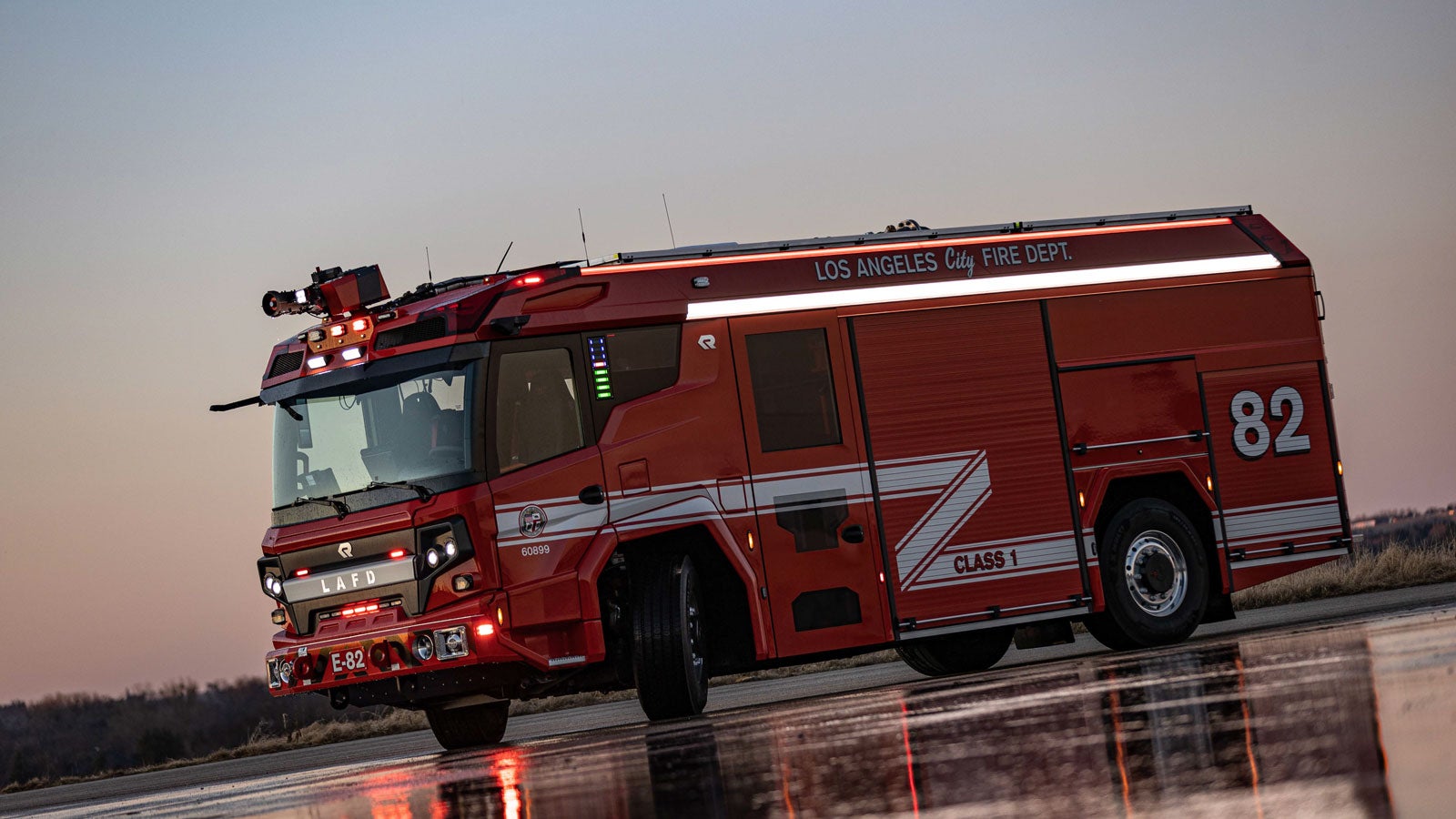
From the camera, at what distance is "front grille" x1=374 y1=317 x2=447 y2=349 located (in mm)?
11992

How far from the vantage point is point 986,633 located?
1488 centimetres

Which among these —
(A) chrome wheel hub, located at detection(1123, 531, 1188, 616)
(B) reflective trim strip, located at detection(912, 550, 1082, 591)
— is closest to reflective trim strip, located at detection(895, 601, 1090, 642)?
(B) reflective trim strip, located at detection(912, 550, 1082, 591)

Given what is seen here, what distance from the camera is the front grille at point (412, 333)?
1199 centimetres

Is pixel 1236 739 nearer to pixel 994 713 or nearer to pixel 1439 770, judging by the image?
pixel 1439 770

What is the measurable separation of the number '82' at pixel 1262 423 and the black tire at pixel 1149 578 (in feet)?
3.05

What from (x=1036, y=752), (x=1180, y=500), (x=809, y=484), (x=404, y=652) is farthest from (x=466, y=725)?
(x=1036, y=752)

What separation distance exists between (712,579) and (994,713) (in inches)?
166

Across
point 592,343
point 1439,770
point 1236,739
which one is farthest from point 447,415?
point 1439,770

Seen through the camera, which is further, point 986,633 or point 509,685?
point 986,633

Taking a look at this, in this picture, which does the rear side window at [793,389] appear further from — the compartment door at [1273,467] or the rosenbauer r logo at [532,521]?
the compartment door at [1273,467]

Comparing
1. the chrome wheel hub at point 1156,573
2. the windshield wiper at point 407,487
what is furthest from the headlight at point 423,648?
the chrome wheel hub at point 1156,573

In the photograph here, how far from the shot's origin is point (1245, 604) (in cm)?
2288

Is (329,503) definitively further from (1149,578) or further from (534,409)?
(1149,578)

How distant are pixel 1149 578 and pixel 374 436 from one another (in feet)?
21.6
